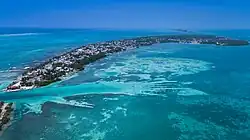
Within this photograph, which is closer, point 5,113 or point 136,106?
point 5,113

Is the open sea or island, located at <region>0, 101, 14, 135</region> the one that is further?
island, located at <region>0, 101, 14, 135</region>

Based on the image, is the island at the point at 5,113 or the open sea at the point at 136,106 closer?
the open sea at the point at 136,106

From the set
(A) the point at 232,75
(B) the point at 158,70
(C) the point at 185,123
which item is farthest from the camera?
(B) the point at 158,70

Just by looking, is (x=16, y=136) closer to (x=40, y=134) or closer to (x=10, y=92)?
(x=40, y=134)

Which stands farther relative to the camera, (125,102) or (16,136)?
(125,102)

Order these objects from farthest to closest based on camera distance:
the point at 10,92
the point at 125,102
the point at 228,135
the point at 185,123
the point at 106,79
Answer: the point at 106,79
the point at 10,92
the point at 125,102
the point at 185,123
the point at 228,135

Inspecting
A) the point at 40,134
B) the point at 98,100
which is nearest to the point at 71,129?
the point at 40,134

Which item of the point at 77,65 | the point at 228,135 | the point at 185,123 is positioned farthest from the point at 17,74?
the point at 228,135
